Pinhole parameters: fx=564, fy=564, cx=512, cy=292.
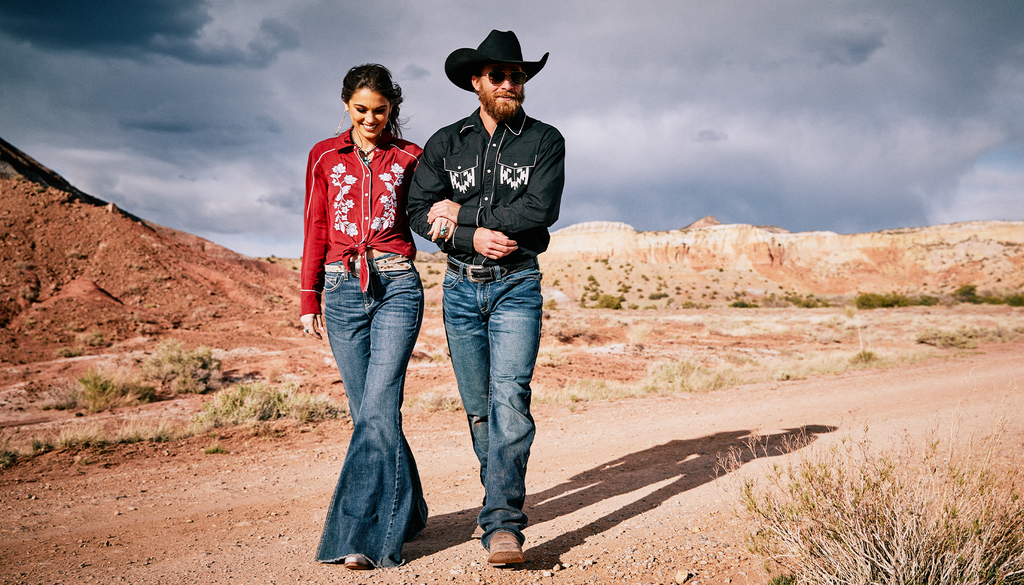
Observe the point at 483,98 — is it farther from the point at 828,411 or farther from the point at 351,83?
the point at 828,411

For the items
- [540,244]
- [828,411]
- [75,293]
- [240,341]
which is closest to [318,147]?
[540,244]

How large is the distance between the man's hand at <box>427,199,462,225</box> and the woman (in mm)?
283

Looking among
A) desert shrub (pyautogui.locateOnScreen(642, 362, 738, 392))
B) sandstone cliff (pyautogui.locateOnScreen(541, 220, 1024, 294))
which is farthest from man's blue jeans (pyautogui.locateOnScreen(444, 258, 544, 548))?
sandstone cliff (pyautogui.locateOnScreen(541, 220, 1024, 294))

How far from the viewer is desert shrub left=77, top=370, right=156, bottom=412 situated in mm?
9453

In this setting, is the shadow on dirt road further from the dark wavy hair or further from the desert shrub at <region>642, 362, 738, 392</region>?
the desert shrub at <region>642, 362, 738, 392</region>

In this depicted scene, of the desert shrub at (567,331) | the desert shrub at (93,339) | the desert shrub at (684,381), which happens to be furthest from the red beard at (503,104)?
the desert shrub at (93,339)

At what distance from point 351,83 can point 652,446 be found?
179 inches

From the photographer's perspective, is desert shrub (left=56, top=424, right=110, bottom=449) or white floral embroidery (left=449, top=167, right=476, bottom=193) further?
desert shrub (left=56, top=424, right=110, bottom=449)

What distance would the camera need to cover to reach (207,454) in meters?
5.85

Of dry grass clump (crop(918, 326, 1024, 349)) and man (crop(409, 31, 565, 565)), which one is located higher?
man (crop(409, 31, 565, 565))

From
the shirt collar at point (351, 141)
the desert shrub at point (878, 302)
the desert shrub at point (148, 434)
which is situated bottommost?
the desert shrub at point (148, 434)

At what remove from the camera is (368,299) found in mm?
3039

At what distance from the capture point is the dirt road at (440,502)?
280 centimetres

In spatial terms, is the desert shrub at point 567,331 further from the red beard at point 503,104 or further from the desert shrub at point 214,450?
the red beard at point 503,104
